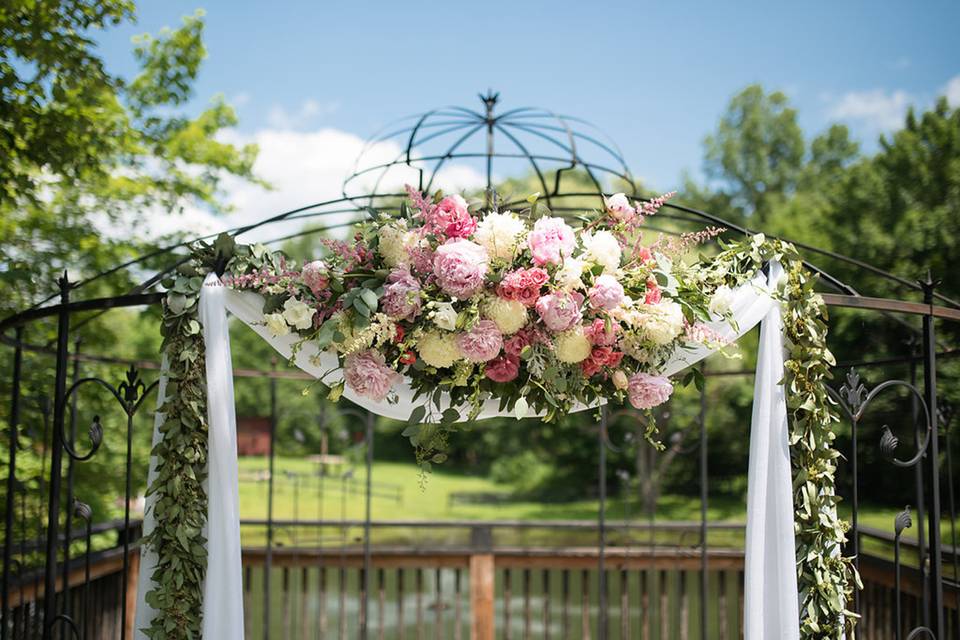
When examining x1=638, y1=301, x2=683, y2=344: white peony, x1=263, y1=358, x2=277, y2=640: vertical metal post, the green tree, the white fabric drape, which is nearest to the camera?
x1=638, y1=301, x2=683, y2=344: white peony

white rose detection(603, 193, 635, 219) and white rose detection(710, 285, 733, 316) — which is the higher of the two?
white rose detection(603, 193, 635, 219)

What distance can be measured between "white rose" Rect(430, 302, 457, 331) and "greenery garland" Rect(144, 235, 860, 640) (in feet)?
2.97

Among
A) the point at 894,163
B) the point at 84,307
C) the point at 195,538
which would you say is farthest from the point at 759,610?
the point at 894,163

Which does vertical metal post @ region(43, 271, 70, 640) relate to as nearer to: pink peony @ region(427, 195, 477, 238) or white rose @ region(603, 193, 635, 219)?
pink peony @ region(427, 195, 477, 238)

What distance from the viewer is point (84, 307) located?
2.91 meters

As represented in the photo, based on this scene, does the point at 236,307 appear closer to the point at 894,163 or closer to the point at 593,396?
the point at 593,396

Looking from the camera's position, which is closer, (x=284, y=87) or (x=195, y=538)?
(x=195, y=538)

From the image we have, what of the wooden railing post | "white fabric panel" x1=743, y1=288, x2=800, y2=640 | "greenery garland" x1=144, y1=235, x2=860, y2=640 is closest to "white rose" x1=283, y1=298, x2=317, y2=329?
"greenery garland" x1=144, y1=235, x2=860, y2=640

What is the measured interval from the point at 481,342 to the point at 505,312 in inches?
4.8

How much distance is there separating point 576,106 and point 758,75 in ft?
22.6

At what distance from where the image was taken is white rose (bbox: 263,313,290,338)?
2.62 m

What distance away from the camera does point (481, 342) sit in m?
2.43

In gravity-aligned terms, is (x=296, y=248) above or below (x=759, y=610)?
above

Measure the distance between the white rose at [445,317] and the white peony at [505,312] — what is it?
113 mm
